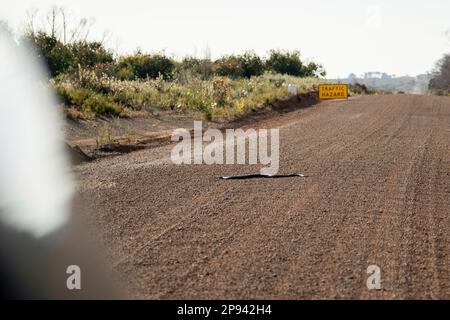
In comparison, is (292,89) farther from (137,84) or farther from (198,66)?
(198,66)

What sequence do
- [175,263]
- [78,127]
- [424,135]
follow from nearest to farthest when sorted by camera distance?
[175,263], [424,135], [78,127]

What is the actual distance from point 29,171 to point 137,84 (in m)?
19.1

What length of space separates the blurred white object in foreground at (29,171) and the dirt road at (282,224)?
41 centimetres

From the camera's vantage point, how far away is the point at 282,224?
23.7 feet

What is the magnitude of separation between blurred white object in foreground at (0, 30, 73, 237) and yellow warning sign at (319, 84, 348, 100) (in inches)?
945

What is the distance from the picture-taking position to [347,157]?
40.4 feet

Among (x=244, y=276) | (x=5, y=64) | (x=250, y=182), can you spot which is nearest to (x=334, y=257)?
(x=244, y=276)

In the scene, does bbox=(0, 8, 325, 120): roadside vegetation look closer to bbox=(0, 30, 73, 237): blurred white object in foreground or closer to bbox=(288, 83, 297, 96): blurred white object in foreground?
bbox=(288, 83, 297, 96): blurred white object in foreground

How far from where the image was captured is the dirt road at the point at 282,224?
5.30 metres

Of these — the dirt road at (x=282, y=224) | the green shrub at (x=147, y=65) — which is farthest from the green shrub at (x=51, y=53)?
the dirt road at (x=282, y=224)

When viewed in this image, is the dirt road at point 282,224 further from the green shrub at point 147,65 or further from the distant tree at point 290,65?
the distant tree at point 290,65

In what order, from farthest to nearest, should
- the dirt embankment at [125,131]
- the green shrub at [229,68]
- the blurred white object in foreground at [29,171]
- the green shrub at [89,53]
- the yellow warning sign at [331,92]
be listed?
the green shrub at [229,68] → the yellow warning sign at [331,92] → the green shrub at [89,53] → the dirt embankment at [125,131] → the blurred white object in foreground at [29,171]

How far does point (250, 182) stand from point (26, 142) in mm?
4313
